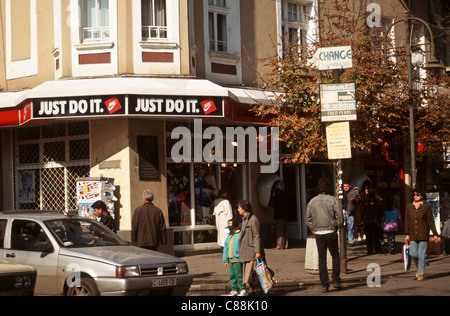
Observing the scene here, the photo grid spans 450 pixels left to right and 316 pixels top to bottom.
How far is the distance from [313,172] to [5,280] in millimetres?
14853

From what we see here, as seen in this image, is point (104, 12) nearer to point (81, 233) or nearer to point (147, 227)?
point (147, 227)

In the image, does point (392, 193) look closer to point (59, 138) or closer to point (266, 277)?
point (59, 138)

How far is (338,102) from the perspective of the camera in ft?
46.5

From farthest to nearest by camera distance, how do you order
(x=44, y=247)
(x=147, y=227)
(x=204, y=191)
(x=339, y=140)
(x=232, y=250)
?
(x=204, y=191) < (x=339, y=140) < (x=147, y=227) < (x=232, y=250) < (x=44, y=247)

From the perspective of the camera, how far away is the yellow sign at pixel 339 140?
14156mm

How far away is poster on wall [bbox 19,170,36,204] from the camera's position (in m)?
19.5

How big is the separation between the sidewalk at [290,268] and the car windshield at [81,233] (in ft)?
6.79

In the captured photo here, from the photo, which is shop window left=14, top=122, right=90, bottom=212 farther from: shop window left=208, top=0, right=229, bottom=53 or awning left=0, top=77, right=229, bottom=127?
shop window left=208, top=0, right=229, bottom=53

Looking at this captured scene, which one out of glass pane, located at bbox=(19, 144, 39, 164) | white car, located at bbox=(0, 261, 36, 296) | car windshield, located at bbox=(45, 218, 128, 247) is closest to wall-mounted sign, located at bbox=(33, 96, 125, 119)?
glass pane, located at bbox=(19, 144, 39, 164)

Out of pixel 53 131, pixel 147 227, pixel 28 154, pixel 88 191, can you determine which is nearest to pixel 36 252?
pixel 147 227

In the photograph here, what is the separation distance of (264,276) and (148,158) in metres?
7.00

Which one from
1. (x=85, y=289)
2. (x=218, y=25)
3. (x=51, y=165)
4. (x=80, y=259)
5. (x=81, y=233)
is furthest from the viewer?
(x=218, y=25)

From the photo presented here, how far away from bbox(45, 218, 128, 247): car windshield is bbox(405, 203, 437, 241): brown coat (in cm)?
564
